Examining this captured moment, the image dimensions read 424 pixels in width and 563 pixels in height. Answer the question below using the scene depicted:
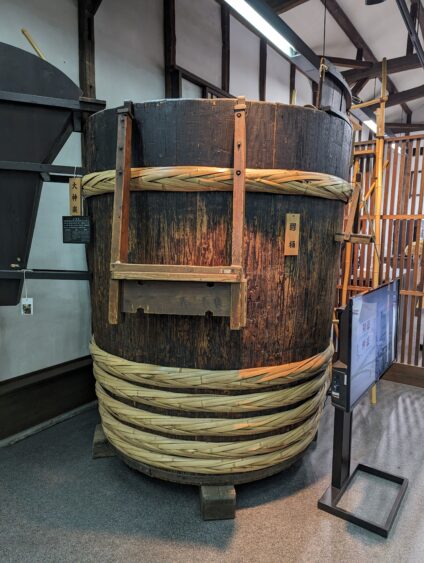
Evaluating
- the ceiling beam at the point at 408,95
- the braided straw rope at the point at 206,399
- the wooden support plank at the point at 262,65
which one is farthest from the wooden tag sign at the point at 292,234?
the ceiling beam at the point at 408,95

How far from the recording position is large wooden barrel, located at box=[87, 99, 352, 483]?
4.79ft

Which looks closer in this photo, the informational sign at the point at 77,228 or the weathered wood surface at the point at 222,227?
the weathered wood surface at the point at 222,227

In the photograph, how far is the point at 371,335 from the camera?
5.65 feet

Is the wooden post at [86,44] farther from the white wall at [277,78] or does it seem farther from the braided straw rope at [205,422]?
the white wall at [277,78]

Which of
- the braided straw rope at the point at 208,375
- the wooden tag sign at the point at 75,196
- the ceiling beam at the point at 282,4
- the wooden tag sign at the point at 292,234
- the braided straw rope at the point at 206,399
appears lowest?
the braided straw rope at the point at 206,399

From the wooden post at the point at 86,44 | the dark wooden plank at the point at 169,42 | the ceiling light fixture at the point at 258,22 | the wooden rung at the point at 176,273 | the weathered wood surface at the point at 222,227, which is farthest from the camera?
the dark wooden plank at the point at 169,42

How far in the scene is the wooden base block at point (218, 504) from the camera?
1.54 meters

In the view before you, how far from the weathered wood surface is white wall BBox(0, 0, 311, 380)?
2.83 ft

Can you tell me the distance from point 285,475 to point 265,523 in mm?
352

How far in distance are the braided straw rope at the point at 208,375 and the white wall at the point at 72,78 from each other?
3.07 feet

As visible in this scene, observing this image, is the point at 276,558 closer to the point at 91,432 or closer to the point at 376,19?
the point at 91,432

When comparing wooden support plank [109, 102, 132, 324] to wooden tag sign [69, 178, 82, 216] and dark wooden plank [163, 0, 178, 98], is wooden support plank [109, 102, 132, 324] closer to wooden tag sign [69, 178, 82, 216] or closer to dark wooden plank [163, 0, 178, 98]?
wooden tag sign [69, 178, 82, 216]

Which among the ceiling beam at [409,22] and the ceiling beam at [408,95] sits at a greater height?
the ceiling beam at [408,95]

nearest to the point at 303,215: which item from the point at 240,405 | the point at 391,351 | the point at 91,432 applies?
A: the point at 240,405
